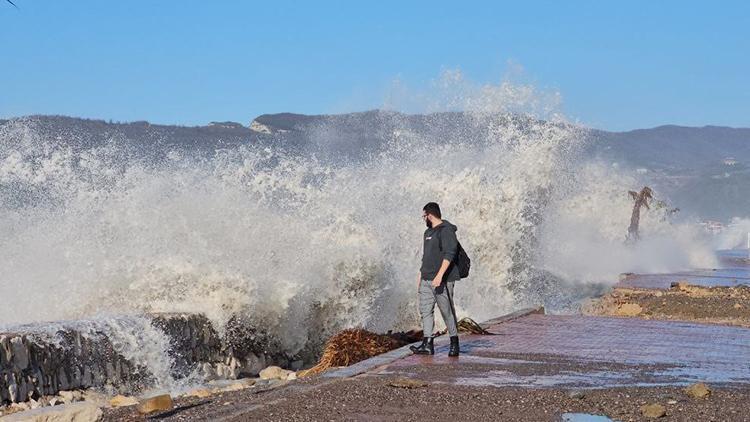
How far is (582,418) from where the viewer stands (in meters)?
7.95

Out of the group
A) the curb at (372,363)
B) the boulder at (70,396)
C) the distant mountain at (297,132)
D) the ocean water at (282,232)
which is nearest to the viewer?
the curb at (372,363)

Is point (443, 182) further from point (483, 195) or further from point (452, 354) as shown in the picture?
point (452, 354)

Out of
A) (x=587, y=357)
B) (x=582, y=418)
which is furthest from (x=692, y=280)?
(x=582, y=418)

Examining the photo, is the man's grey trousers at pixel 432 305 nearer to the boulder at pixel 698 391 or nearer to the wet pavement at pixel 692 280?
the boulder at pixel 698 391

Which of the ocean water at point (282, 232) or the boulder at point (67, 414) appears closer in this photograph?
the boulder at point (67, 414)

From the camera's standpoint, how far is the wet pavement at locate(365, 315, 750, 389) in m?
10.0

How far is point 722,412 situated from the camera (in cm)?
823

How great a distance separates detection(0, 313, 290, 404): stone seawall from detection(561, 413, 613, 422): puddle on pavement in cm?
514

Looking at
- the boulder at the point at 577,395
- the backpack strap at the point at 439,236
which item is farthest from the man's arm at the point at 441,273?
the boulder at the point at 577,395

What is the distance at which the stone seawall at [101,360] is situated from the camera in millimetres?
10664

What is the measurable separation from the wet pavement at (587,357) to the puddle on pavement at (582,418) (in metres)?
1.46

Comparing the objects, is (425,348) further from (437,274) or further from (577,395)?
(577,395)

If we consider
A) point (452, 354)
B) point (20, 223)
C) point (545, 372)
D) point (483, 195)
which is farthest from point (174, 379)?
point (483, 195)

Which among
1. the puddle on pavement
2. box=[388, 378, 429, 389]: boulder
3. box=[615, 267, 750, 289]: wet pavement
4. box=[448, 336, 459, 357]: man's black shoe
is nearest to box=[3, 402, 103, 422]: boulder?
box=[388, 378, 429, 389]: boulder
